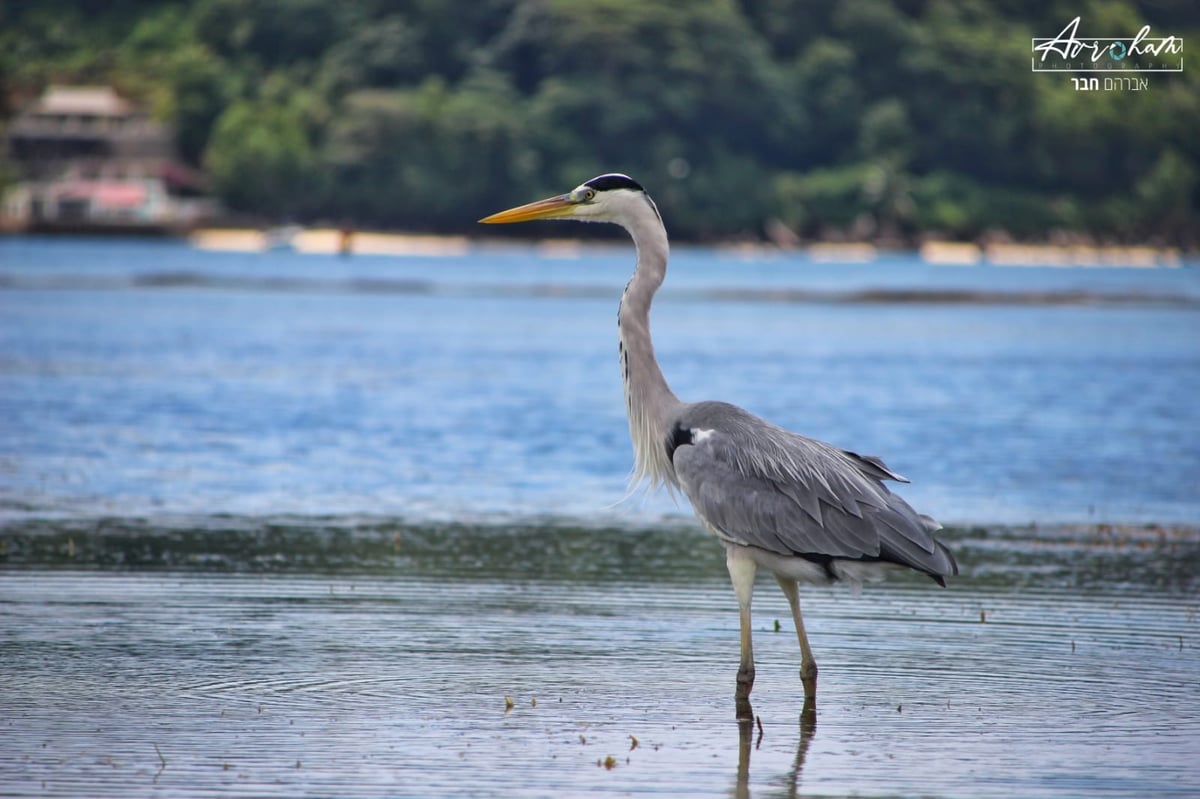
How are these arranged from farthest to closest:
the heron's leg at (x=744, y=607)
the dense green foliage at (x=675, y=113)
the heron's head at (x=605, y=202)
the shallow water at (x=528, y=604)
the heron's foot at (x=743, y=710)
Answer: the dense green foliage at (x=675, y=113)
the heron's head at (x=605, y=202)
the heron's leg at (x=744, y=607)
the heron's foot at (x=743, y=710)
the shallow water at (x=528, y=604)

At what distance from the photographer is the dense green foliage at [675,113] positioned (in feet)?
495

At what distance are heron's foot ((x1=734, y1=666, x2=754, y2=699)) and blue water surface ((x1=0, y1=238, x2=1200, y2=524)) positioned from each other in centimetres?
698

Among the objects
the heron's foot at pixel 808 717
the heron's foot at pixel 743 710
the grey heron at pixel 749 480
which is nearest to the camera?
the heron's foot at pixel 808 717

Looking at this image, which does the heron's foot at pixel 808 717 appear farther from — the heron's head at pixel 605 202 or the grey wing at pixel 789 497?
the heron's head at pixel 605 202

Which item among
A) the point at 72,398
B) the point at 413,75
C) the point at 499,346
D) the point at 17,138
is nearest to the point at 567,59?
the point at 413,75

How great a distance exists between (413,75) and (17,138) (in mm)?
35124

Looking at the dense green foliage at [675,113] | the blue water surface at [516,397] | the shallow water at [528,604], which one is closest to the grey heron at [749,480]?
the shallow water at [528,604]

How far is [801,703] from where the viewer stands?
9.93m

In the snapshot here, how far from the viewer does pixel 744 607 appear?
9.70 meters

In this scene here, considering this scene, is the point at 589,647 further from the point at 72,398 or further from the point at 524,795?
the point at 72,398

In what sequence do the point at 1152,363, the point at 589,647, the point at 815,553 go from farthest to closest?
the point at 1152,363 → the point at 589,647 → the point at 815,553

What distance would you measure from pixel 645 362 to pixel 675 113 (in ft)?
475

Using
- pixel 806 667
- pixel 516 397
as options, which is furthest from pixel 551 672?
pixel 516 397

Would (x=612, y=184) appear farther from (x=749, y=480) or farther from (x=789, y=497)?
(x=789, y=497)
